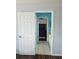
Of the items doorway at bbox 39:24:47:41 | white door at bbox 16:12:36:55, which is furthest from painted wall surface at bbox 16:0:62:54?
doorway at bbox 39:24:47:41

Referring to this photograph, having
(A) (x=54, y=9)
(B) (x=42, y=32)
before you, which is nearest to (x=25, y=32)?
(A) (x=54, y=9)

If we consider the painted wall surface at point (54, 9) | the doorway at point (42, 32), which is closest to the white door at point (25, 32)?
the painted wall surface at point (54, 9)

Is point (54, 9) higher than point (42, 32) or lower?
higher

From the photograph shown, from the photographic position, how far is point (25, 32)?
208 inches

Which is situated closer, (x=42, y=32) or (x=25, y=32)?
(x=25, y=32)

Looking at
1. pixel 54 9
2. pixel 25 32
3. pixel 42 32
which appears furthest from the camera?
pixel 42 32

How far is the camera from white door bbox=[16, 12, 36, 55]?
5232mm

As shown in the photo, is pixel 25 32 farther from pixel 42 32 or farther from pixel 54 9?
pixel 42 32

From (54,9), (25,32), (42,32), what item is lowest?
(42,32)

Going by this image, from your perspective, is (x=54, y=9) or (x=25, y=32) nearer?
(x=54, y=9)

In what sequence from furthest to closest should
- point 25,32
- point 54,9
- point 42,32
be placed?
point 42,32 < point 25,32 < point 54,9

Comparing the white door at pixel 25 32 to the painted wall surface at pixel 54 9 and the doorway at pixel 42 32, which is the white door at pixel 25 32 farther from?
the doorway at pixel 42 32
